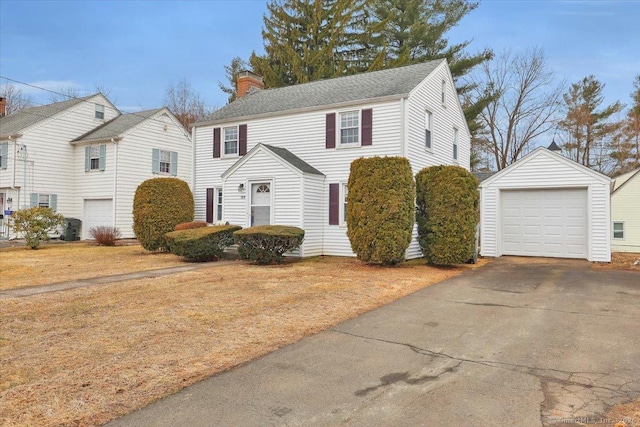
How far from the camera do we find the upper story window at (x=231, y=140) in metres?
17.3

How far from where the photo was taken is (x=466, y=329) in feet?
18.6

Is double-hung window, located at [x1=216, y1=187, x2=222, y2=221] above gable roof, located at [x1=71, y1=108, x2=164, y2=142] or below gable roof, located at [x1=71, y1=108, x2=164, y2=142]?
below

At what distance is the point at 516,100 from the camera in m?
31.0

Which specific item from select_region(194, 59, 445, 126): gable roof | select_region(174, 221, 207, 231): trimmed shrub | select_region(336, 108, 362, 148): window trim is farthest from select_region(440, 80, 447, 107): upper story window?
select_region(174, 221, 207, 231): trimmed shrub

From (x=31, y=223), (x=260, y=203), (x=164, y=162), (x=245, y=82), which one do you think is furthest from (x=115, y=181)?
(x=260, y=203)

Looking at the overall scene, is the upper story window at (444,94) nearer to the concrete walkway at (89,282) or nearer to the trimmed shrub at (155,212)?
the trimmed shrub at (155,212)

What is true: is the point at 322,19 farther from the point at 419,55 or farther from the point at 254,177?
the point at 254,177

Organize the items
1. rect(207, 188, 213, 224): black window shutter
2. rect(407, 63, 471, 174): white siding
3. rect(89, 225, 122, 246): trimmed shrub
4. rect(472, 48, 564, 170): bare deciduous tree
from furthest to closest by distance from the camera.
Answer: rect(472, 48, 564, 170): bare deciduous tree, rect(89, 225, 122, 246): trimmed shrub, rect(207, 188, 213, 224): black window shutter, rect(407, 63, 471, 174): white siding

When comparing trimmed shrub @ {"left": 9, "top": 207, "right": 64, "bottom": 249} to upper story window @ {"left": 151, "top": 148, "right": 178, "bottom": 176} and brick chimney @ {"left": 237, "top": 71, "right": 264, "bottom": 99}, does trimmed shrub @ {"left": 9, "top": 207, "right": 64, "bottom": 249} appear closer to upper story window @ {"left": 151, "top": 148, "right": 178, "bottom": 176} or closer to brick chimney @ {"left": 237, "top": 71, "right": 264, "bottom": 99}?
upper story window @ {"left": 151, "top": 148, "right": 178, "bottom": 176}

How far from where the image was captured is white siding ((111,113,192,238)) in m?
21.7

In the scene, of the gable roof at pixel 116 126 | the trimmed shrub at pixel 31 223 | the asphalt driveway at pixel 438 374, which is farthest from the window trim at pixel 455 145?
the trimmed shrub at pixel 31 223

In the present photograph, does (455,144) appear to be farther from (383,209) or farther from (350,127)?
(383,209)

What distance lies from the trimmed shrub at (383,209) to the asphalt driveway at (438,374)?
4.19 metres

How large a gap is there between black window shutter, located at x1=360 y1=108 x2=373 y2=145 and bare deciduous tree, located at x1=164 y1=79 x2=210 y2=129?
87.6 feet
